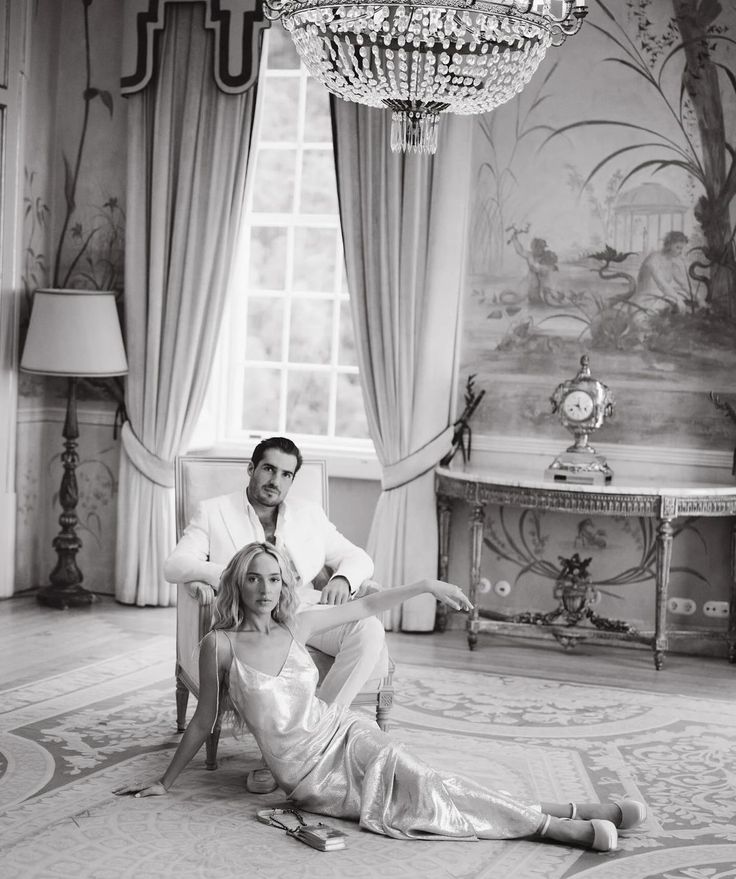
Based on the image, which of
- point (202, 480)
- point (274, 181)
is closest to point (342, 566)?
point (202, 480)

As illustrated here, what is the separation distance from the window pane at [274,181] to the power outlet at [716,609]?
9.40ft

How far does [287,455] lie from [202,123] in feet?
8.43

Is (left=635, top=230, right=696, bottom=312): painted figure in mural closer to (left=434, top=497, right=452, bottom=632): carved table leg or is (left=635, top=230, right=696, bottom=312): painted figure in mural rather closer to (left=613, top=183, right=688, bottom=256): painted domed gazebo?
(left=613, top=183, right=688, bottom=256): painted domed gazebo

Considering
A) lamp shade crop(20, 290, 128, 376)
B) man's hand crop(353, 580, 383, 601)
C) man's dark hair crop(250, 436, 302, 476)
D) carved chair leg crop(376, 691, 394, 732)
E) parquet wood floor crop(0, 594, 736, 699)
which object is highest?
lamp shade crop(20, 290, 128, 376)

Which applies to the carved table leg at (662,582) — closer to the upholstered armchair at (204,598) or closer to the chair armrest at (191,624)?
the upholstered armchair at (204,598)

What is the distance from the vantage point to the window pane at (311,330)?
6465mm

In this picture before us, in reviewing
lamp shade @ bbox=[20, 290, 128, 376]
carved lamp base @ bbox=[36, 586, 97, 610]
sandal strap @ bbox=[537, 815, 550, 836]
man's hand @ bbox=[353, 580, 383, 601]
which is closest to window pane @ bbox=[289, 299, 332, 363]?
lamp shade @ bbox=[20, 290, 128, 376]

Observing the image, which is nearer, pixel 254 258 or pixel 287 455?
pixel 287 455

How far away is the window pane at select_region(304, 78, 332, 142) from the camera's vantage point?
6344 millimetres

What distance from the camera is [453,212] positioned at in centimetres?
582

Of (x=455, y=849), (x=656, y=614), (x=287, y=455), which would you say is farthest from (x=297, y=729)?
(x=656, y=614)

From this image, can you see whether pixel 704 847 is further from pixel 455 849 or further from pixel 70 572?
pixel 70 572

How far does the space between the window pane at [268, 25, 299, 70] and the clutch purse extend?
13.7 ft

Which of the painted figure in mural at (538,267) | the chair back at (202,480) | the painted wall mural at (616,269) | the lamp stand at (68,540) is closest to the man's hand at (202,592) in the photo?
the chair back at (202,480)
